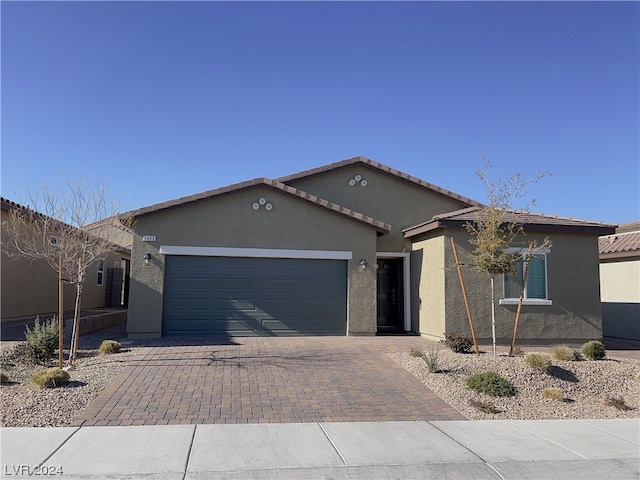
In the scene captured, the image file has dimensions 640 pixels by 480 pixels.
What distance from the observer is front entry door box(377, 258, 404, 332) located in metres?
16.8

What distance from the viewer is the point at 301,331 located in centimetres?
1438

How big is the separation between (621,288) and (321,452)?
1558cm

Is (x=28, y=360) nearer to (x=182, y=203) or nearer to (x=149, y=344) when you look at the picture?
(x=149, y=344)

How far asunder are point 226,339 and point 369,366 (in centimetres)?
453

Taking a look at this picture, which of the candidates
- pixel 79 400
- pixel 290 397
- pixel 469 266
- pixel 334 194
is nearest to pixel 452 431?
pixel 290 397

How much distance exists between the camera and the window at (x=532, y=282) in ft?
45.6

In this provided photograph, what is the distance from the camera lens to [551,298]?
14062 millimetres

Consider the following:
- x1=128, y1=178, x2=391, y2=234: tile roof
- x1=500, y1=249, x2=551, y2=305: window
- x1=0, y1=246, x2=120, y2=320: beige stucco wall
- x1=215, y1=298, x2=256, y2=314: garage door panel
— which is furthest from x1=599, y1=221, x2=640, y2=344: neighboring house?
x1=0, y1=246, x2=120, y2=320: beige stucco wall

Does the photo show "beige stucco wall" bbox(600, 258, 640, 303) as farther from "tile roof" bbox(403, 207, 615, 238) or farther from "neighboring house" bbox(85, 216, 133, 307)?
"neighboring house" bbox(85, 216, 133, 307)

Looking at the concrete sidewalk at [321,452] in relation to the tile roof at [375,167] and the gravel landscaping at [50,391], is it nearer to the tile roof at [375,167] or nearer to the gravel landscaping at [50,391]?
the gravel landscaping at [50,391]

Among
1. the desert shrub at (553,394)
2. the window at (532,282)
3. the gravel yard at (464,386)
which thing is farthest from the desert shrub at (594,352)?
the desert shrub at (553,394)

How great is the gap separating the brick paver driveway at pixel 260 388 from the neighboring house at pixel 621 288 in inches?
363

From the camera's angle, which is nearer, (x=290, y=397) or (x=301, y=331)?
(x=290, y=397)

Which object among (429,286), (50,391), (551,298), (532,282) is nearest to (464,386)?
(429,286)
